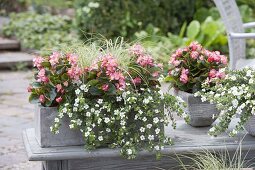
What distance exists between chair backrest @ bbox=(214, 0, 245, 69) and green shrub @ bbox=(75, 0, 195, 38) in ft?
11.1

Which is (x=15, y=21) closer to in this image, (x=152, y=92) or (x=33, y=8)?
(x=33, y=8)

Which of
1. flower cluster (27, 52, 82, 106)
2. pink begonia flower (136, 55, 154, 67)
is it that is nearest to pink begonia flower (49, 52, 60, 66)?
flower cluster (27, 52, 82, 106)

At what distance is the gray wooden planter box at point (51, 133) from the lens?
121 inches

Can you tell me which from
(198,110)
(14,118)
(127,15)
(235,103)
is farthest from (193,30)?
(235,103)

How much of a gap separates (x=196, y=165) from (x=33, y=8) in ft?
22.2

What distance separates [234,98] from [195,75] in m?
0.35

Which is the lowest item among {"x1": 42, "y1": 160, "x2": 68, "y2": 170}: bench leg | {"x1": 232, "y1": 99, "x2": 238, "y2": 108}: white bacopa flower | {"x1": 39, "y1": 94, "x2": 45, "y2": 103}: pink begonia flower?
{"x1": 42, "y1": 160, "x2": 68, "y2": 170}: bench leg

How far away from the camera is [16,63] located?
766 cm

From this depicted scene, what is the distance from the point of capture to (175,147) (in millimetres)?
3105

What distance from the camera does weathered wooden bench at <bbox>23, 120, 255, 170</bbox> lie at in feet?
9.89

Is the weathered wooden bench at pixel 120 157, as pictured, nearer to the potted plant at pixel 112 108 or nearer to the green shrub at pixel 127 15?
the potted plant at pixel 112 108

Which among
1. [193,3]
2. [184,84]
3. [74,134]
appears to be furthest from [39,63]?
[193,3]

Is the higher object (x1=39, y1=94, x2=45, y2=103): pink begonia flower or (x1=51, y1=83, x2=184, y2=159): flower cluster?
(x1=39, y1=94, x2=45, y2=103): pink begonia flower

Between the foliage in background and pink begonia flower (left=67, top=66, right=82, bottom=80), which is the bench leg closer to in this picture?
pink begonia flower (left=67, top=66, right=82, bottom=80)
